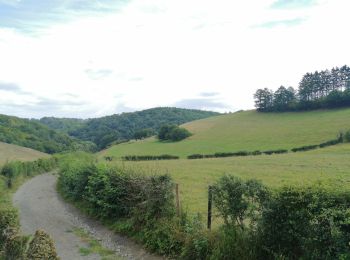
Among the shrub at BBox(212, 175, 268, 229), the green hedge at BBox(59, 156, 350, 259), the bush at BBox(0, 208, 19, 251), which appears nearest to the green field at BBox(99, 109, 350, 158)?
the green hedge at BBox(59, 156, 350, 259)

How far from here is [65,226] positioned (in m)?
18.7

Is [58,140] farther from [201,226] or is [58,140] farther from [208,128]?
[201,226]

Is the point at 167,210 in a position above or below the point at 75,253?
above

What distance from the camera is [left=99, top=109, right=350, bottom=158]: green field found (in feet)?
260

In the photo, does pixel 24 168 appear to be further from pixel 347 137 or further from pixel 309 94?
pixel 309 94

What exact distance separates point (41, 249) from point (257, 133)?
8806 cm

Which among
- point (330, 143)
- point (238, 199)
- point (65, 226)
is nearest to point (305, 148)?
point (330, 143)

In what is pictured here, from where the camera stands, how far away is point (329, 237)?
286 inches

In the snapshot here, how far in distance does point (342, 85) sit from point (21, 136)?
111 meters

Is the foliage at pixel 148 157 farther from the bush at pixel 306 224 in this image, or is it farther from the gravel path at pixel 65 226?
the bush at pixel 306 224

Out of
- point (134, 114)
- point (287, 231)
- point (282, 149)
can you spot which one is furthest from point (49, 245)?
point (134, 114)

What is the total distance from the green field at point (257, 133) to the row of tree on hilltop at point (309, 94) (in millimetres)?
3776

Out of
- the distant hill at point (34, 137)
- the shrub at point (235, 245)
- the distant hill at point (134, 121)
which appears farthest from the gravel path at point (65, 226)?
the distant hill at point (134, 121)

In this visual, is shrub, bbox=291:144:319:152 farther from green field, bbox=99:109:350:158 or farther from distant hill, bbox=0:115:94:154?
distant hill, bbox=0:115:94:154
